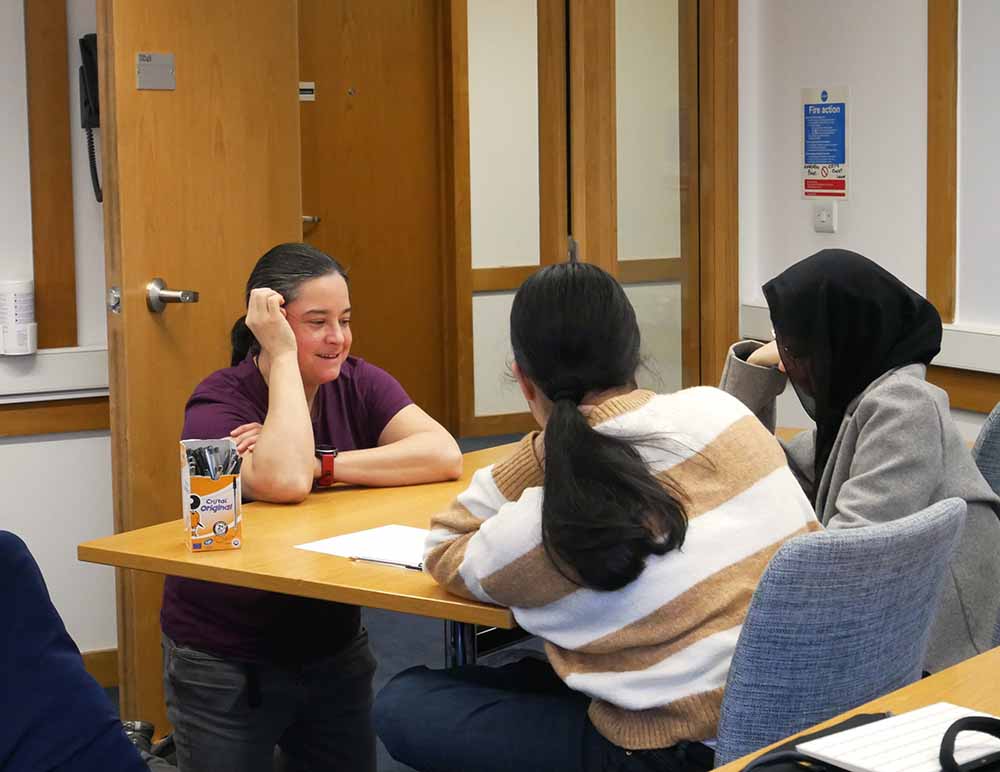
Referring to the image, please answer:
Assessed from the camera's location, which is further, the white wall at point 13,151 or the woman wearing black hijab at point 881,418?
the white wall at point 13,151

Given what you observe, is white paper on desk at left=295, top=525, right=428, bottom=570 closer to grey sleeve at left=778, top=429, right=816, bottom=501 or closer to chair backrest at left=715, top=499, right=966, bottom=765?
chair backrest at left=715, top=499, right=966, bottom=765

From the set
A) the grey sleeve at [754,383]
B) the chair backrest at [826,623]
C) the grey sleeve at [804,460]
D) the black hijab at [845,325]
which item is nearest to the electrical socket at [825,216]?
the grey sleeve at [754,383]

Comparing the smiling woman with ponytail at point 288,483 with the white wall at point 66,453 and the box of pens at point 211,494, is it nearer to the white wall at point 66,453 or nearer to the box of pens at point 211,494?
the box of pens at point 211,494

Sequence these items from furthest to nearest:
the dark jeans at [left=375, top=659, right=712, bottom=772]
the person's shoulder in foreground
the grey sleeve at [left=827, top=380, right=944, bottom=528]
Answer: the grey sleeve at [left=827, top=380, right=944, bottom=528] < the dark jeans at [left=375, top=659, right=712, bottom=772] < the person's shoulder in foreground

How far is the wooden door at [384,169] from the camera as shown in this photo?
565 cm

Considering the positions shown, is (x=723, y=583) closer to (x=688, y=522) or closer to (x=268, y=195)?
(x=688, y=522)

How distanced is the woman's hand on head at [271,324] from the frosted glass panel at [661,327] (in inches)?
82.5

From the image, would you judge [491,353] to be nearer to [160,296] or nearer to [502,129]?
[502,129]

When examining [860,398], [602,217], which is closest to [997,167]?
[602,217]

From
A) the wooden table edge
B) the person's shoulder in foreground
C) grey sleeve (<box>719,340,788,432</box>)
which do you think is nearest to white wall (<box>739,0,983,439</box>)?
grey sleeve (<box>719,340,788,432</box>)

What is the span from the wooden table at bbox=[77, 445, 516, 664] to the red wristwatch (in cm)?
3

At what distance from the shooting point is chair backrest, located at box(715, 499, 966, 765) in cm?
160

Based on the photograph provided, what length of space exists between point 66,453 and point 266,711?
4.64ft

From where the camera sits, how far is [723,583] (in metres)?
1.72
